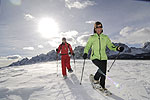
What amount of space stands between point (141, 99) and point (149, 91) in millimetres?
695

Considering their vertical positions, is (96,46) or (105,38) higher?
(105,38)

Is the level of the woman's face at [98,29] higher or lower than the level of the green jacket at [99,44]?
higher

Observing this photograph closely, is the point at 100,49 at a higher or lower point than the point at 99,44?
lower

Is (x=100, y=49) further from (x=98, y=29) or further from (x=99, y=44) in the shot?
(x=98, y=29)

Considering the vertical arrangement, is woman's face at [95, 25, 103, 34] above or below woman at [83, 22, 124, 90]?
above

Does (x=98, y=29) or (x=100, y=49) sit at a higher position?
(x=98, y=29)

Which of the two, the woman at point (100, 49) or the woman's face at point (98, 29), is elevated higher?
the woman's face at point (98, 29)

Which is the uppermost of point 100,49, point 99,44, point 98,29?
point 98,29

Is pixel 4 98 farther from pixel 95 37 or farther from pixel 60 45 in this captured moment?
pixel 60 45

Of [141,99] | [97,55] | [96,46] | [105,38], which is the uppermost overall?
[105,38]

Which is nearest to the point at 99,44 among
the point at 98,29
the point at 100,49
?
the point at 100,49

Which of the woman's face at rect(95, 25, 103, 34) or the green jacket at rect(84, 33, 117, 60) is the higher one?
the woman's face at rect(95, 25, 103, 34)

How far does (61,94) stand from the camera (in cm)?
282

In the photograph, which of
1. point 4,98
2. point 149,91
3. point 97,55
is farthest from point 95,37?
point 4,98
